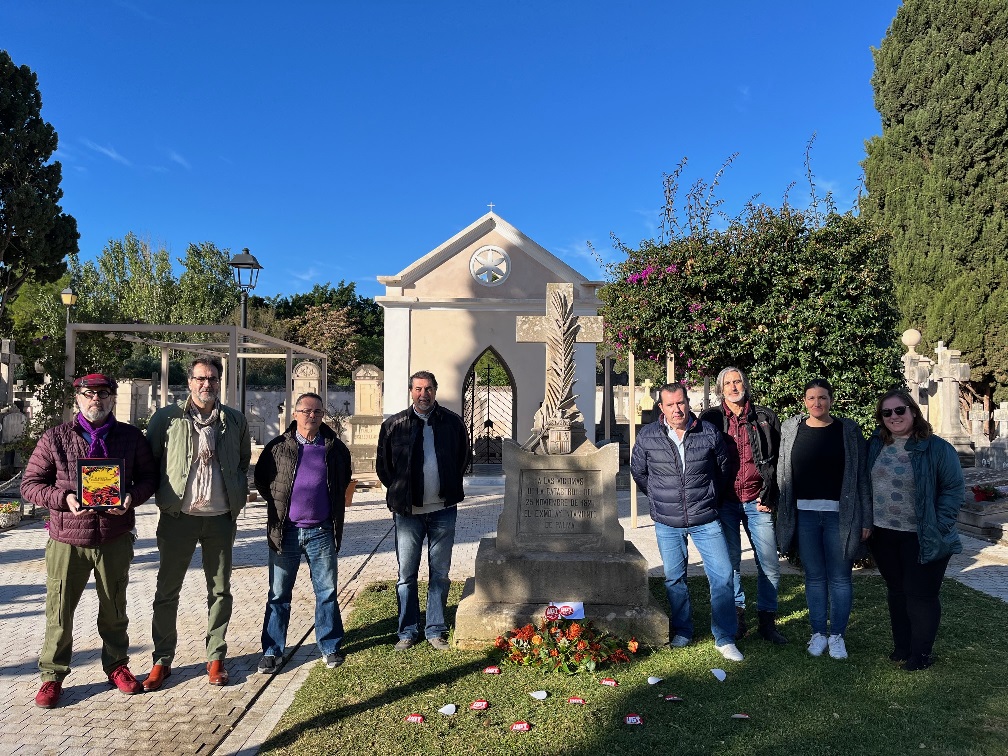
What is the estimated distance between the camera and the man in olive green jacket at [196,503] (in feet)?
12.9

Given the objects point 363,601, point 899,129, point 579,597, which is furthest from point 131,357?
→ point 899,129

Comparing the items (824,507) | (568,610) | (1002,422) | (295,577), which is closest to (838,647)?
(824,507)

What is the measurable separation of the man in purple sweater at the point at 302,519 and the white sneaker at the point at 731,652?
2.60 metres

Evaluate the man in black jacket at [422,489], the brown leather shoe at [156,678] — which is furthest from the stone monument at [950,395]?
the brown leather shoe at [156,678]

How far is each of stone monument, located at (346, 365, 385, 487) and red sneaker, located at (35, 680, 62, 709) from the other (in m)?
9.63

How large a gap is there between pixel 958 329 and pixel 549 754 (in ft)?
82.6

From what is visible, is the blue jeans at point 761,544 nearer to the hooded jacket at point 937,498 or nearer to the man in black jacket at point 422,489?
the hooded jacket at point 937,498

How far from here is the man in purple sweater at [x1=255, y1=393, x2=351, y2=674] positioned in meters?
4.21

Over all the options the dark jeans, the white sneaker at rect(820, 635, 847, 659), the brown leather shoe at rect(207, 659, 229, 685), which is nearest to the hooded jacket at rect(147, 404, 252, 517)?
the brown leather shoe at rect(207, 659, 229, 685)

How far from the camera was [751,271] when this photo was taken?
6898 mm

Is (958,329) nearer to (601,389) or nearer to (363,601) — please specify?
(601,389)

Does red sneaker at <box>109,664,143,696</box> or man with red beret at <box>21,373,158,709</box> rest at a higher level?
man with red beret at <box>21,373,158,709</box>

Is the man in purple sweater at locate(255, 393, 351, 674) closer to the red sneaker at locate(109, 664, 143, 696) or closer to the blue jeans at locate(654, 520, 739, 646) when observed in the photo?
the red sneaker at locate(109, 664, 143, 696)

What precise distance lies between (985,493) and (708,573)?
274 inches
